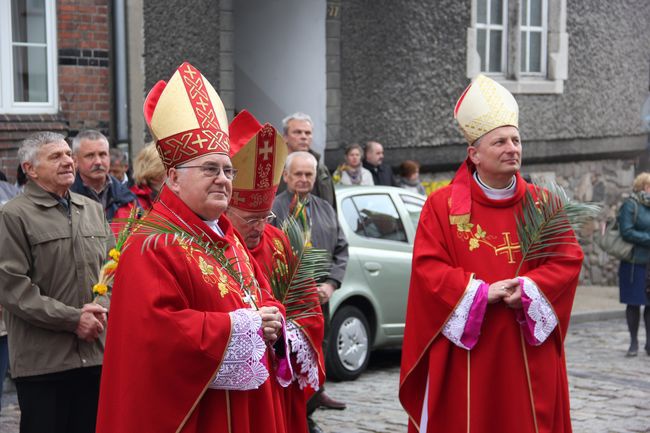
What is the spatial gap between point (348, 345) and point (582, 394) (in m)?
1.96

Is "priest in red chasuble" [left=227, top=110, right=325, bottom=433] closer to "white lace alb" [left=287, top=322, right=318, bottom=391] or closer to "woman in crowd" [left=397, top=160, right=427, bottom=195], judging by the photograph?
"white lace alb" [left=287, top=322, right=318, bottom=391]

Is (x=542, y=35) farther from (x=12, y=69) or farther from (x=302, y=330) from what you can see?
(x=302, y=330)

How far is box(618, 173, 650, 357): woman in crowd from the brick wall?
5.38 metres

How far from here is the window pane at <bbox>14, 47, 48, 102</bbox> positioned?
11.0 m

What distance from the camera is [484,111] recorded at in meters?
5.83

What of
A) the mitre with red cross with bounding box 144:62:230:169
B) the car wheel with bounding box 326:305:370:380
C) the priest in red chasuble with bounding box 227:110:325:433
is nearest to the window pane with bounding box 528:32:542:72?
the car wheel with bounding box 326:305:370:380

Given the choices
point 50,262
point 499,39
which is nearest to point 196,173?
point 50,262

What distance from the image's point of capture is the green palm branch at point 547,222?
5.63 m

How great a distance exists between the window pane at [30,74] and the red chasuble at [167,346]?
7405 millimetres

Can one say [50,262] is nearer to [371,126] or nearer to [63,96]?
[63,96]

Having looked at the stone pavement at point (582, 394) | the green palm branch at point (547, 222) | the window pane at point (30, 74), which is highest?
the window pane at point (30, 74)

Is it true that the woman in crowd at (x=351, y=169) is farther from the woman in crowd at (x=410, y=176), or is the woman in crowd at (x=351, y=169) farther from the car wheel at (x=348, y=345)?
the car wheel at (x=348, y=345)

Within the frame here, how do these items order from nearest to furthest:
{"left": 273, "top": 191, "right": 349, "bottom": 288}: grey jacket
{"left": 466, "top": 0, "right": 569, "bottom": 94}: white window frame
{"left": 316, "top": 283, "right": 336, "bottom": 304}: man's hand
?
{"left": 316, "top": 283, "right": 336, "bottom": 304}: man's hand
{"left": 273, "top": 191, "right": 349, "bottom": 288}: grey jacket
{"left": 466, "top": 0, "right": 569, "bottom": 94}: white window frame

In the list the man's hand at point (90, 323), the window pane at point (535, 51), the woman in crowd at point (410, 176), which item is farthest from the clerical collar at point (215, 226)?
the window pane at point (535, 51)
